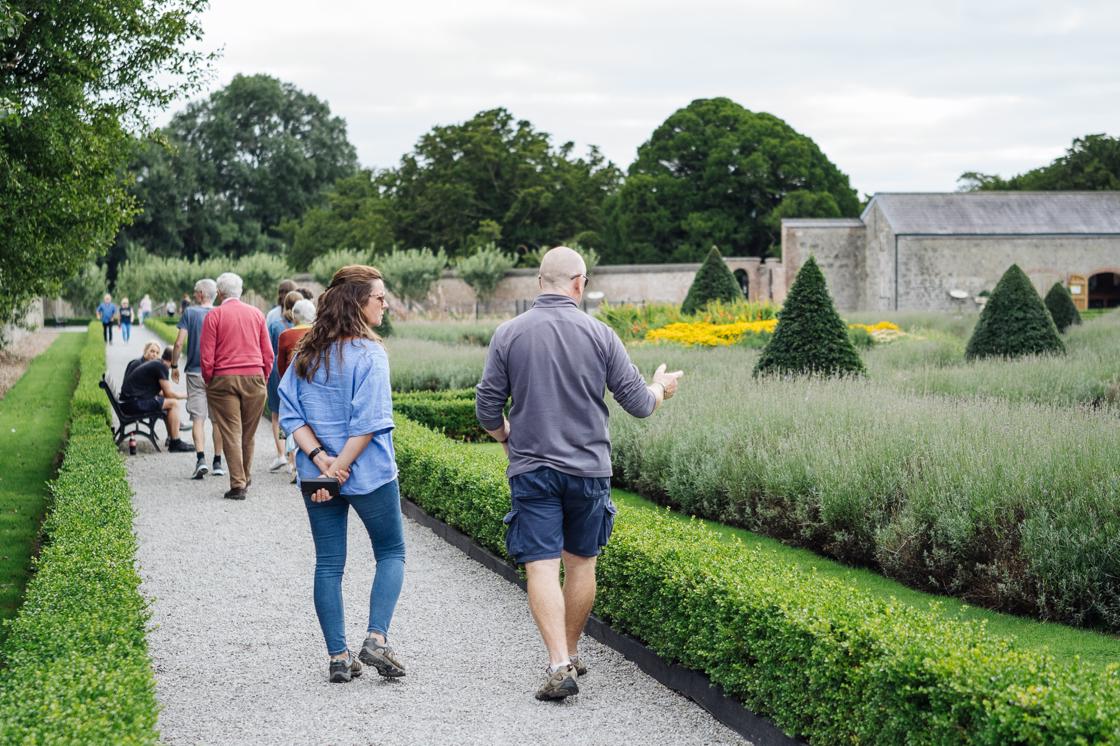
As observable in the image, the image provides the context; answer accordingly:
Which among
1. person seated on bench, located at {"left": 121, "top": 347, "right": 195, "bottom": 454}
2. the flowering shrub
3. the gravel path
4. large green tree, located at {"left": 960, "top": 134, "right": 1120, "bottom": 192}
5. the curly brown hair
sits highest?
large green tree, located at {"left": 960, "top": 134, "right": 1120, "bottom": 192}

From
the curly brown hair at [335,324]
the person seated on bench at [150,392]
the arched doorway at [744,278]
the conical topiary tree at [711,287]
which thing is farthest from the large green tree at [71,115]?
the arched doorway at [744,278]

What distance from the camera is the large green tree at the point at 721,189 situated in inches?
1914

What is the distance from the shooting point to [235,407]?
30.1 ft

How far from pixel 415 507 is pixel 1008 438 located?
14.3 ft

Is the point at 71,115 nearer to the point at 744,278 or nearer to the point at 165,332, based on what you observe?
the point at 165,332

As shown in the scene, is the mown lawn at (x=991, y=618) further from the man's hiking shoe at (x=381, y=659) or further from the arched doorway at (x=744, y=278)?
the arched doorway at (x=744, y=278)

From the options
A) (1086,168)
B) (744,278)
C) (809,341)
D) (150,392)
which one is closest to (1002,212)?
(744,278)

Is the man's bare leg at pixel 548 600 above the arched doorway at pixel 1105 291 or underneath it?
underneath

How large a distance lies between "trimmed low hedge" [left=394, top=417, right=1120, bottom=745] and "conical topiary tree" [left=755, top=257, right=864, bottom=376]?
7.73 metres

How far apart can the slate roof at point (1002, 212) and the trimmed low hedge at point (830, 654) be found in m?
37.8

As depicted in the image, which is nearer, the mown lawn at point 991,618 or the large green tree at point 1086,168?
the mown lawn at point 991,618

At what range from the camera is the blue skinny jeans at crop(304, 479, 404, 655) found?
4.59 m

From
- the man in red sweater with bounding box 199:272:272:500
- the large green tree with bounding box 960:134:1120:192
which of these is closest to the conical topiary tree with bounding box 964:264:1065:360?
the man in red sweater with bounding box 199:272:272:500

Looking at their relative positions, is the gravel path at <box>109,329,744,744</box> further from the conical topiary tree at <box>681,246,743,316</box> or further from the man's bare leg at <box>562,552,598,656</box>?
the conical topiary tree at <box>681,246,743,316</box>
